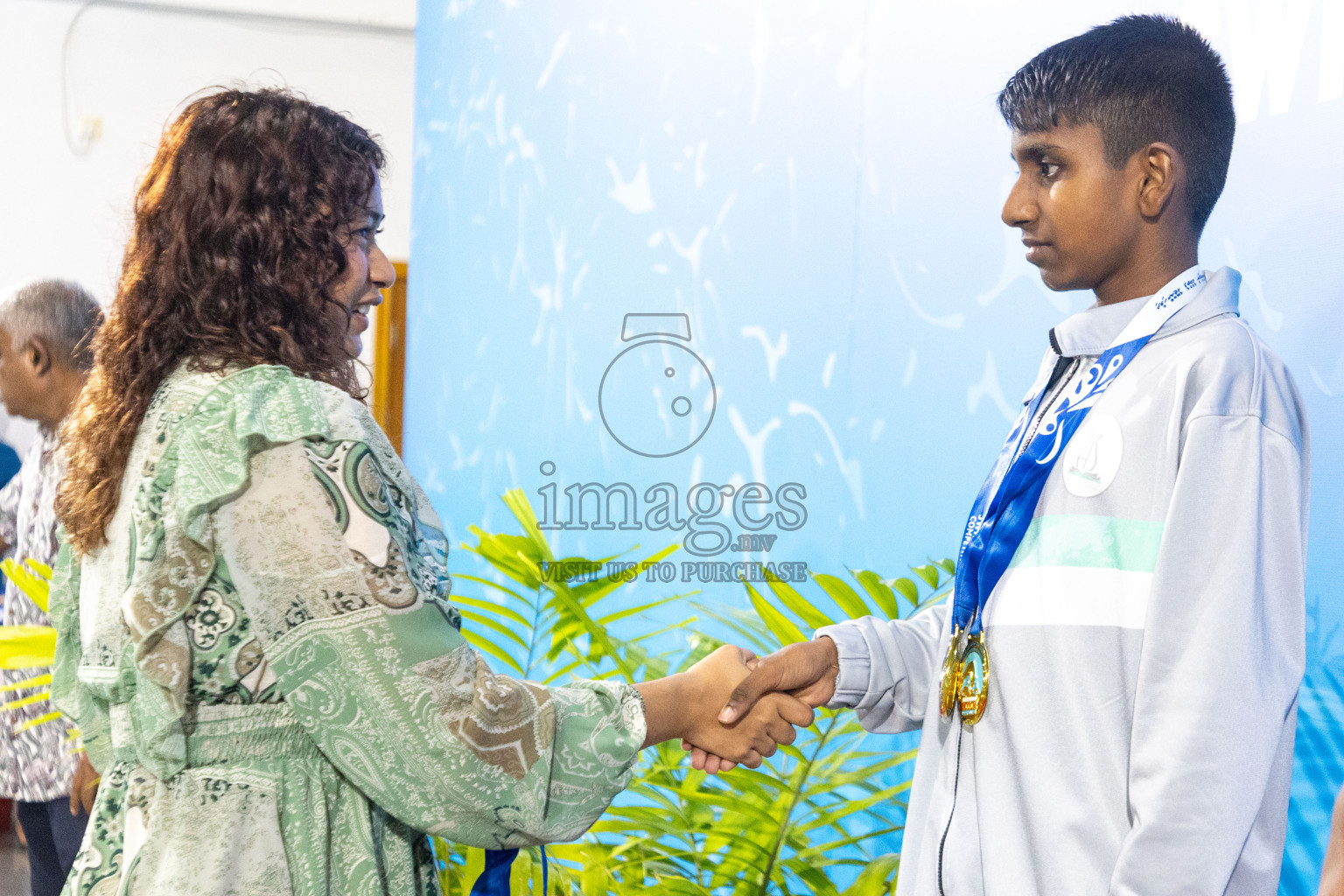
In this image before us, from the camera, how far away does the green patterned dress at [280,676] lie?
113 centimetres

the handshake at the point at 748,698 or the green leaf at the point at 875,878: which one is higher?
the handshake at the point at 748,698

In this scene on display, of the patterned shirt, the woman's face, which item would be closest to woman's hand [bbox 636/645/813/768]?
the woman's face

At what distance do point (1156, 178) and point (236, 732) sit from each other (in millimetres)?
1122

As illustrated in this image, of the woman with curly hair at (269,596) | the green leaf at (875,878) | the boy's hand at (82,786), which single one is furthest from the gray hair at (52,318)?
the green leaf at (875,878)

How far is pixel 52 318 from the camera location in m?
2.59

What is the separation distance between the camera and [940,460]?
233cm

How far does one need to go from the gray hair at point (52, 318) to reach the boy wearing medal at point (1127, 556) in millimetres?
2127

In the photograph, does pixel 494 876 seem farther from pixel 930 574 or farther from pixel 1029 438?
pixel 930 574

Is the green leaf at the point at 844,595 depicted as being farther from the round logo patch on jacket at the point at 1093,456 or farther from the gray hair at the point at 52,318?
the gray hair at the point at 52,318

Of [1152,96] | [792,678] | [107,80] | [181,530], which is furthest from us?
[107,80]

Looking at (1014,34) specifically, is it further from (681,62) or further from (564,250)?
(564,250)

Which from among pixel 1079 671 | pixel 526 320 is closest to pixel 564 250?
pixel 526 320

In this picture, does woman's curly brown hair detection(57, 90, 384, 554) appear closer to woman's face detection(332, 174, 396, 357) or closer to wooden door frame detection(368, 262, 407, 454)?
woman's face detection(332, 174, 396, 357)

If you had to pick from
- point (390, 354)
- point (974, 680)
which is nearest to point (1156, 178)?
point (974, 680)
